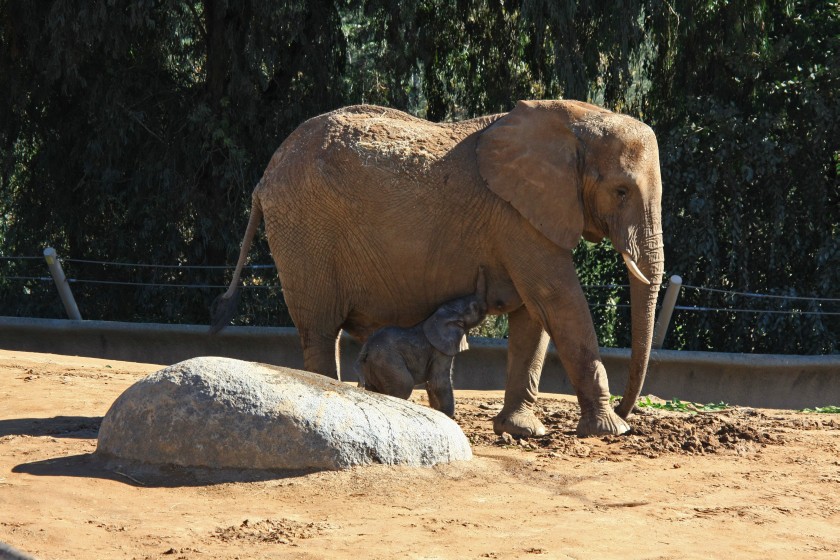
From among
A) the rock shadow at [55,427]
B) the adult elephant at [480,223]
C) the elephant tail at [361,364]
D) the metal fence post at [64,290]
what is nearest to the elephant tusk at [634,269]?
the adult elephant at [480,223]

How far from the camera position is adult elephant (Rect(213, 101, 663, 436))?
28.7 feet

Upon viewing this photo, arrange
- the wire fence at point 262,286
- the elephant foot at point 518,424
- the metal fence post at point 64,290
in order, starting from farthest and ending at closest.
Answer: the metal fence post at point 64,290 < the wire fence at point 262,286 < the elephant foot at point 518,424

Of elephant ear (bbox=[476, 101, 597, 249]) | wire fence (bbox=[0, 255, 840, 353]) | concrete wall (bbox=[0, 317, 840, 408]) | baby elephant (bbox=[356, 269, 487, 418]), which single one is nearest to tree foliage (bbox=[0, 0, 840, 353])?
wire fence (bbox=[0, 255, 840, 353])

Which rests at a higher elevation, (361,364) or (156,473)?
(361,364)

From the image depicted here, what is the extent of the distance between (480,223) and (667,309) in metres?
4.77

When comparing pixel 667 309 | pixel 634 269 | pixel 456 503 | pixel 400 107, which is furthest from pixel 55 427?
pixel 400 107

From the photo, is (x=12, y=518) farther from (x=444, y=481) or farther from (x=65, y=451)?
(x=444, y=481)

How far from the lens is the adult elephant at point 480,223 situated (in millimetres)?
8758

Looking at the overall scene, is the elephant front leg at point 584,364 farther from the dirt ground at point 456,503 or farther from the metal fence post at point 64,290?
the metal fence post at point 64,290

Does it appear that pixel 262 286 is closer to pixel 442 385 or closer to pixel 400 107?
pixel 400 107

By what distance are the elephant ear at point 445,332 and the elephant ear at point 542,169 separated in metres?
0.87

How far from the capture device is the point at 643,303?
9117 millimetres

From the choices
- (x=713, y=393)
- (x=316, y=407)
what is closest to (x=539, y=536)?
(x=316, y=407)

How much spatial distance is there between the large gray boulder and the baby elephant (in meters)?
1.62
